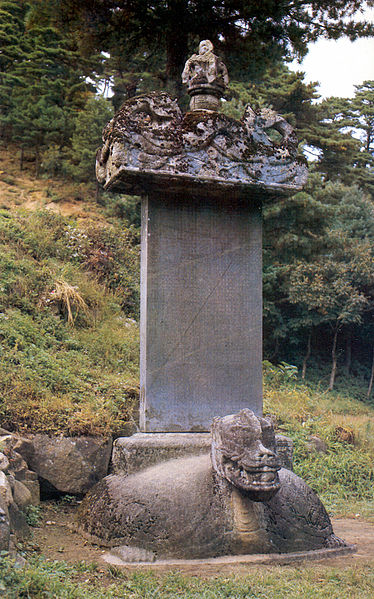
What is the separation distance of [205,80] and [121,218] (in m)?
9.85

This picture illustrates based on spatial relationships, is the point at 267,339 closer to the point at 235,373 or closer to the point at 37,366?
the point at 37,366

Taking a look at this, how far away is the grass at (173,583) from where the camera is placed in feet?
9.30

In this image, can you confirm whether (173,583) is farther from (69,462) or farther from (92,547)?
(69,462)

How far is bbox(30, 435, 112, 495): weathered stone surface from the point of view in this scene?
16.2ft

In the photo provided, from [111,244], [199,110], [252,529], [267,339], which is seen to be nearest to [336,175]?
[267,339]

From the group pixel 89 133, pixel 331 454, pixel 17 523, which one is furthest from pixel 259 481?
pixel 89 133

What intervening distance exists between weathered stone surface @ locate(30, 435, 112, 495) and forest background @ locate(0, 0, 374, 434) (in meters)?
0.19

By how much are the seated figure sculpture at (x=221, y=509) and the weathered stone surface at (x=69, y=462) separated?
3.96ft

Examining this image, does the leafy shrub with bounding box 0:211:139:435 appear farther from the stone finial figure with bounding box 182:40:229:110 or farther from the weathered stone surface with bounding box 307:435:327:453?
the stone finial figure with bounding box 182:40:229:110

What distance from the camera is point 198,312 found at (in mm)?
4348

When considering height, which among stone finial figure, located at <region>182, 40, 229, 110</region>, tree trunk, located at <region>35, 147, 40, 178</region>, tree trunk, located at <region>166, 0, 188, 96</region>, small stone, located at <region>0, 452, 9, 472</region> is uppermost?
tree trunk, located at <region>166, 0, 188, 96</region>

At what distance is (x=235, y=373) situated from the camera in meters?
4.39

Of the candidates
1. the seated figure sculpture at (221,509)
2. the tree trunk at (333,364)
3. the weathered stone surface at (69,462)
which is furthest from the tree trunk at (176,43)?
the tree trunk at (333,364)

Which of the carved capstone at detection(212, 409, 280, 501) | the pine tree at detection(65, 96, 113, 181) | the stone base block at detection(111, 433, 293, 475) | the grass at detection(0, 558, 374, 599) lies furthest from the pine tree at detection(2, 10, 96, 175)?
the grass at detection(0, 558, 374, 599)
